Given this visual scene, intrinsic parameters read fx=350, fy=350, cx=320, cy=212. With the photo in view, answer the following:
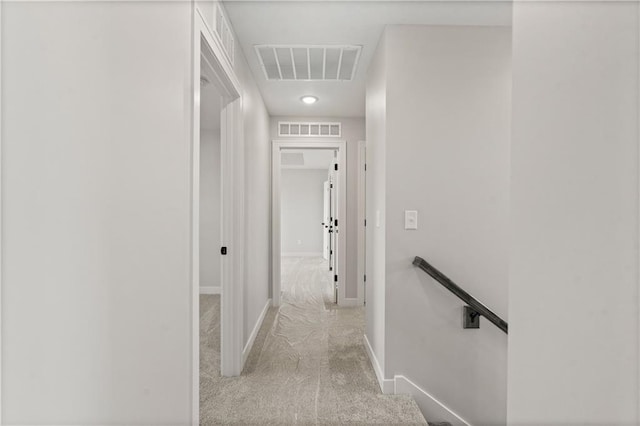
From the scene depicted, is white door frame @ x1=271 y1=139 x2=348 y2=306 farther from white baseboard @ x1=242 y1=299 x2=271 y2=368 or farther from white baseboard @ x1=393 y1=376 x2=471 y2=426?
white baseboard @ x1=393 y1=376 x2=471 y2=426

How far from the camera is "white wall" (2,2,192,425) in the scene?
0.66 meters

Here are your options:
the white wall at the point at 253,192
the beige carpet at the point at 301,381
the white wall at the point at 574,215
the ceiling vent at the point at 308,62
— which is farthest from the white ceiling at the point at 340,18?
the beige carpet at the point at 301,381

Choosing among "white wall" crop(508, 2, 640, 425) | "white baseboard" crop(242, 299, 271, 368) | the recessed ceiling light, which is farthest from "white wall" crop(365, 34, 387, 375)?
"white wall" crop(508, 2, 640, 425)

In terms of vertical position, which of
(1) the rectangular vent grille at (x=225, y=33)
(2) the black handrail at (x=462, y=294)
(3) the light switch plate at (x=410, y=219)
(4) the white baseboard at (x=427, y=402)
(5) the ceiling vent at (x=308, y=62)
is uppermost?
(5) the ceiling vent at (x=308, y=62)

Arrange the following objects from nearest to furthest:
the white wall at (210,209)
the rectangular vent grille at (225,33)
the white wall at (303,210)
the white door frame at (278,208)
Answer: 1. the rectangular vent grille at (225,33)
2. the white door frame at (278,208)
3. the white wall at (210,209)
4. the white wall at (303,210)

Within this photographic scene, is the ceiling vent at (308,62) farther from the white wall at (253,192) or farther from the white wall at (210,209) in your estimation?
the white wall at (210,209)

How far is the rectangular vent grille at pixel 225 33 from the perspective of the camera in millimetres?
1929

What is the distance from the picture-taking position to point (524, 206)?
0.85 metres

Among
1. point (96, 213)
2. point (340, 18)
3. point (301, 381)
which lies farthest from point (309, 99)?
point (96, 213)

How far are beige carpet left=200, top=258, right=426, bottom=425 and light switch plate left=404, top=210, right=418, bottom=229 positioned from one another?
3.57ft

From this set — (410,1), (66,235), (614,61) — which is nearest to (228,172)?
(410,1)

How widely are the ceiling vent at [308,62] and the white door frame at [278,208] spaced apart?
131 centimetres

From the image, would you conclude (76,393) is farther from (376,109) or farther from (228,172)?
(376,109)

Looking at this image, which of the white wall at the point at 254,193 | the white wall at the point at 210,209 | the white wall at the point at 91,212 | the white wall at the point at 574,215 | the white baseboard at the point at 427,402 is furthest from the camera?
the white wall at the point at 210,209
